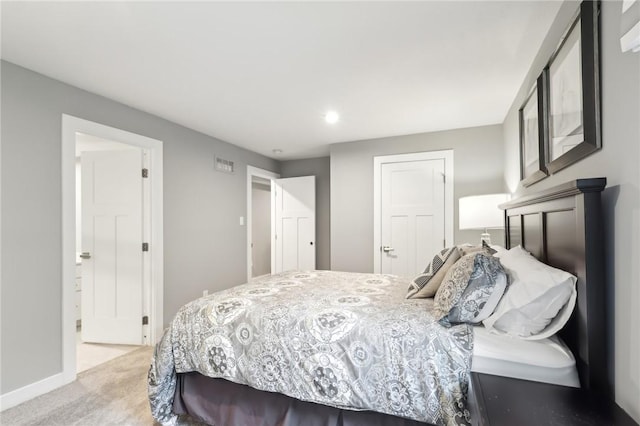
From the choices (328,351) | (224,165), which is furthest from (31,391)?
(224,165)

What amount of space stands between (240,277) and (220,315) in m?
2.74

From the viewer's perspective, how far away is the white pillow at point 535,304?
1.21 meters

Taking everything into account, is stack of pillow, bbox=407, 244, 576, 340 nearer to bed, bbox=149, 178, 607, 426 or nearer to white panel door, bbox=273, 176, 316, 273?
bed, bbox=149, 178, 607, 426

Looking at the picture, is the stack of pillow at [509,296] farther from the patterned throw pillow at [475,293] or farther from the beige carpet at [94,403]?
the beige carpet at [94,403]

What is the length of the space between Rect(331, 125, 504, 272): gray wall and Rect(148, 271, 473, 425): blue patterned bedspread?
2156 millimetres

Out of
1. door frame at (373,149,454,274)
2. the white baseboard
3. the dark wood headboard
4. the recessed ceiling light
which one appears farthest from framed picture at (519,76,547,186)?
the white baseboard

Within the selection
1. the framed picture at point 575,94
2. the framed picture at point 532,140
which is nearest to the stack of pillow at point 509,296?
the framed picture at point 575,94

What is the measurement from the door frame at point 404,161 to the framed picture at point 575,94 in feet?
6.56

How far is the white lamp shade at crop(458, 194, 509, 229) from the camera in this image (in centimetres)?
287

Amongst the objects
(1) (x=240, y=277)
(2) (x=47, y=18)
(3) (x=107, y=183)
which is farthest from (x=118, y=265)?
(2) (x=47, y=18)

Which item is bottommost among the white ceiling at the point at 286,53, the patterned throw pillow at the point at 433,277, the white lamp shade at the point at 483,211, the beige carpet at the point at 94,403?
the beige carpet at the point at 94,403

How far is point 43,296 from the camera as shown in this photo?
2258mm

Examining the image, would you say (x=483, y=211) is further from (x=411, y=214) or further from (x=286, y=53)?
(x=286, y=53)

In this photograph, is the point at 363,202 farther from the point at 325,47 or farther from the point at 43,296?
the point at 43,296
